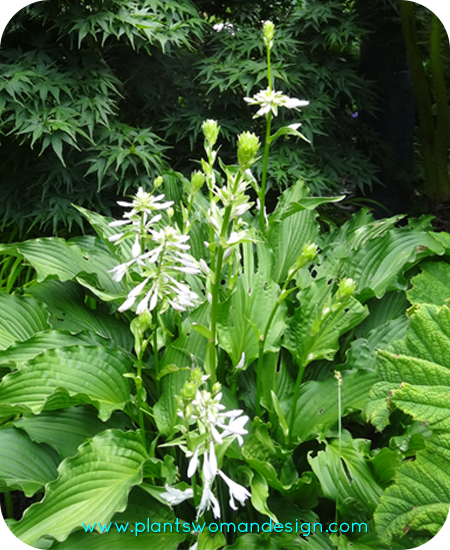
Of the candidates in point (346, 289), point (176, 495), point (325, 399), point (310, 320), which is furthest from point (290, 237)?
point (176, 495)

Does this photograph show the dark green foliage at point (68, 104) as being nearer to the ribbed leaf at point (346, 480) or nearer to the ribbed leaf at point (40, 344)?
the ribbed leaf at point (40, 344)

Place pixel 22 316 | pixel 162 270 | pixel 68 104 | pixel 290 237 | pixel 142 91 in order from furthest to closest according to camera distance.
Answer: pixel 142 91, pixel 68 104, pixel 290 237, pixel 22 316, pixel 162 270

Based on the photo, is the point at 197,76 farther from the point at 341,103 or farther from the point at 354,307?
the point at 354,307

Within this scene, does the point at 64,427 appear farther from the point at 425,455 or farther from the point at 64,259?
the point at 425,455

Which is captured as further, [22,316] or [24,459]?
[22,316]

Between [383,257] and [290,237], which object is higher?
[290,237]

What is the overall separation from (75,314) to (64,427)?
0.48 m

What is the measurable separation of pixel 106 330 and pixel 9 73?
51.5 inches

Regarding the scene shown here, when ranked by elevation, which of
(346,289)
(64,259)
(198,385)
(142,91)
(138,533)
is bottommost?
(138,533)

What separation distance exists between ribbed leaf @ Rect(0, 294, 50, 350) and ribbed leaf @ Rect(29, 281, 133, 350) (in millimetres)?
35

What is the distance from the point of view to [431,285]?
63.8 inches

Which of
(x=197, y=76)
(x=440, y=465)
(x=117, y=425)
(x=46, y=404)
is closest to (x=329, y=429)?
(x=440, y=465)

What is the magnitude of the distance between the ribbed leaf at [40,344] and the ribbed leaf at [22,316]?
0.59ft

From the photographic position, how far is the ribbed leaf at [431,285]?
1.59 meters
